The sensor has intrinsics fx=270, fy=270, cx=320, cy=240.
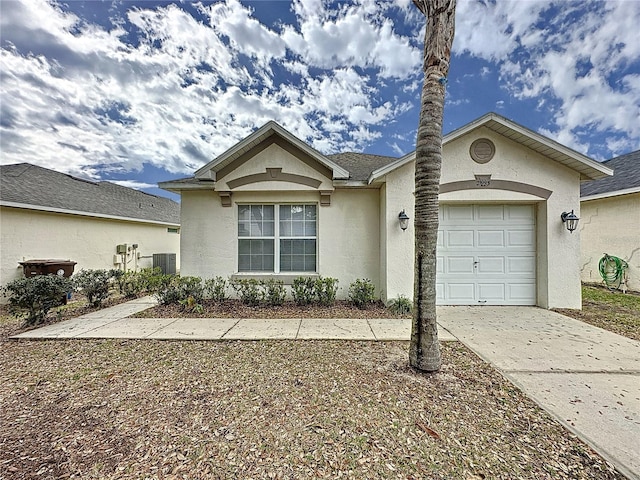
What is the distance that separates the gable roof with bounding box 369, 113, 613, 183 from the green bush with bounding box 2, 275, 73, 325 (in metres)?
7.63

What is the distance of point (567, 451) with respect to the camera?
229cm

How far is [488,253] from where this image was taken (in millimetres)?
7258

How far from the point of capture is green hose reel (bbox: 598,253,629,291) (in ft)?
30.1

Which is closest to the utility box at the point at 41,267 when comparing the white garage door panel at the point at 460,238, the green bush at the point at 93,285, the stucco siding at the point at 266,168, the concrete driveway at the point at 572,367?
the green bush at the point at 93,285

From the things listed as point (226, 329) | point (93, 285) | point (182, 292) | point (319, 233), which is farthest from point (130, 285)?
point (319, 233)

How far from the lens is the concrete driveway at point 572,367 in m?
2.55

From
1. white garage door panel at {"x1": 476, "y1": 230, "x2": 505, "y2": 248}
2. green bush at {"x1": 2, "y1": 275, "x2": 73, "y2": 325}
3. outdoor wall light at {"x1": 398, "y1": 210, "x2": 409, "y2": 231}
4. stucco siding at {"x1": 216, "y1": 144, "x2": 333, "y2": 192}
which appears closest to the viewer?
green bush at {"x1": 2, "y1": 275, "x2": 73, "y2": 325}

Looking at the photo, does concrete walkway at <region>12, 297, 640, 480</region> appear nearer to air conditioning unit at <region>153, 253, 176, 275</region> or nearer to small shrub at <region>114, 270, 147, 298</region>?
small shrub at <region>114, 270, 147, 298</region>

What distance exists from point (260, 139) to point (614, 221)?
40.8 ft

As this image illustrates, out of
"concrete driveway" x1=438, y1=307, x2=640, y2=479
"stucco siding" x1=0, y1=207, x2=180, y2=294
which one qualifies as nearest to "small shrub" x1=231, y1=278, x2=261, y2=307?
"concrete driveway" x1=438, y1=307, x2=640, y2=479

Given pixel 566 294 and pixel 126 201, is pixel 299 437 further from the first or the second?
pixel 126 201

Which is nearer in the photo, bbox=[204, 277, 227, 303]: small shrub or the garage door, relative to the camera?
the garage door

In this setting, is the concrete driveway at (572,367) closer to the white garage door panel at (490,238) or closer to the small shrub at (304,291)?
the white garage door panel at (490,238)

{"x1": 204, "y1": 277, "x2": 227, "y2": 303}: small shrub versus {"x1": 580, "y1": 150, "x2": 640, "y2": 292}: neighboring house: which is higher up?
{"x1": 580, "y1": 150, "x2": 640, "y2": 292}: neighboring house
